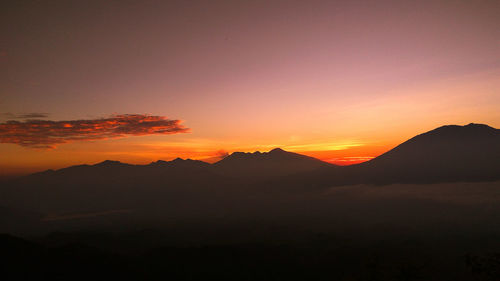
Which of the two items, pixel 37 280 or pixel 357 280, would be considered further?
pixel 37 280

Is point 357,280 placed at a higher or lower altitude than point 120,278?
higher

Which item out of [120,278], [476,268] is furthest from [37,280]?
[476,268]

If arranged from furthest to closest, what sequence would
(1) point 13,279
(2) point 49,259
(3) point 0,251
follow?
(2) point 49,259 < (3) point 0,251 < (1) point 13,279

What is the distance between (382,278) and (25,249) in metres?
218

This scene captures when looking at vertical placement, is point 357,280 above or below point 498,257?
below

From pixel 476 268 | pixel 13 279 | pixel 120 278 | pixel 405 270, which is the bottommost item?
pixel 120 278

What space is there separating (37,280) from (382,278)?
639 ft

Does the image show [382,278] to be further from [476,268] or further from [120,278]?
[120,278]

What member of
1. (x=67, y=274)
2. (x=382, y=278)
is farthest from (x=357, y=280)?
(x=67, y=274)

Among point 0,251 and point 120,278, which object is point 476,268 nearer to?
point 120,278

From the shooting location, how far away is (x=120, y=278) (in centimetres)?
19850

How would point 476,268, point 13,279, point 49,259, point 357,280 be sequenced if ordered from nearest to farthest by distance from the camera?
point 476,268
point 357,280
point 13,279
point 49,259

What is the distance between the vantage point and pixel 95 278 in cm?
19150

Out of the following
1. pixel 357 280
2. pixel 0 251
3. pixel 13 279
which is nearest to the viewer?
pixel 357 280
